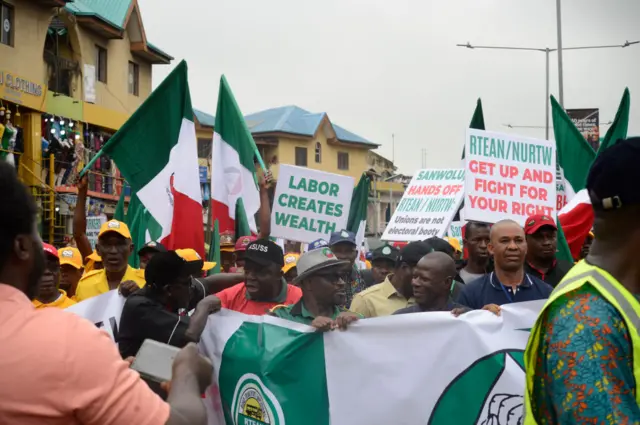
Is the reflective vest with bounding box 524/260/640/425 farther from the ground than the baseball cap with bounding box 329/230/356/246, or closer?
closer

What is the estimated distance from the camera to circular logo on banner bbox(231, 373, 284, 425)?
474cm

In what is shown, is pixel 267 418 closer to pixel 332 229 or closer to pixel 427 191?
pixel 332 229

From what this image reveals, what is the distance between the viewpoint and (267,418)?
4.75 meters

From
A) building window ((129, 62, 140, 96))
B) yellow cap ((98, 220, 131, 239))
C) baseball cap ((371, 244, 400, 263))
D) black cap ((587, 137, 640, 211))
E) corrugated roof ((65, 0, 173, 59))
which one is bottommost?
baseball cap ((371, 244, 400, 263))

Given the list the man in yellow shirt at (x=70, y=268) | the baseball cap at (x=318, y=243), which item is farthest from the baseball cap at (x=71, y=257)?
the baseball cap at (x=318, y=243)

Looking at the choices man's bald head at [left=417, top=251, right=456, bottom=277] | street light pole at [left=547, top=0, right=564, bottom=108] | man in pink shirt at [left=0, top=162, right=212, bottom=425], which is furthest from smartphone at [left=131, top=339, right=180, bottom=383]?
street light pole at [left=547, top=0, right=564, bottom=108]

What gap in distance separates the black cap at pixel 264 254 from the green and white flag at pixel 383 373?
73cm

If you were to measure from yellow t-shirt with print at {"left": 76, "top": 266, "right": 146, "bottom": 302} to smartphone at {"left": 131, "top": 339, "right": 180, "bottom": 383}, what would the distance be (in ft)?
14.9

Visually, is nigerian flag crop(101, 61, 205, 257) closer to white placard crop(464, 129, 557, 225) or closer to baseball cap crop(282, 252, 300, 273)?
baseball cap crop(282, 252, 300, 273)

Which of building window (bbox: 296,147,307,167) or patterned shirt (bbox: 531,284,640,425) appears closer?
patterned shirt (bbox: 531,284,640,425)

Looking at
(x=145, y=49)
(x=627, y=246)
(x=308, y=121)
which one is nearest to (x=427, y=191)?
(x=627, y=246)

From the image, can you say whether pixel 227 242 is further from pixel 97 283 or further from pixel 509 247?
pixel 509 247

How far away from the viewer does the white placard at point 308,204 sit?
8914 millimetres

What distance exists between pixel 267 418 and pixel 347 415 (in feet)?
1.53
